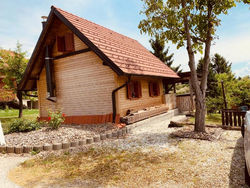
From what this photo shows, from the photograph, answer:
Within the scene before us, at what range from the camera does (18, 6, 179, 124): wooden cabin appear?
31.2ft

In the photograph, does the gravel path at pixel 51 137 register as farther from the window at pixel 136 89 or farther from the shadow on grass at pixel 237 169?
the shadow on grass at pixel 237 169

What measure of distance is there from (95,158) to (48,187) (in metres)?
1.77

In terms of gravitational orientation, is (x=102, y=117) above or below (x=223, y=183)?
above

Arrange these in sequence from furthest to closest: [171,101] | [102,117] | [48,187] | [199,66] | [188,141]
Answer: [199,66] < [171,101] < [102,117] < [188,141] < [48,187]

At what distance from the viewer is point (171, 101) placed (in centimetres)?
1498

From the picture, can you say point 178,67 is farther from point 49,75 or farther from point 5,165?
point 5,165

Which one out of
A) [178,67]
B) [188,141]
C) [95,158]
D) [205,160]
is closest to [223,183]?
A: [205,160]

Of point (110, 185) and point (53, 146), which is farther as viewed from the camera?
point (53, 146)

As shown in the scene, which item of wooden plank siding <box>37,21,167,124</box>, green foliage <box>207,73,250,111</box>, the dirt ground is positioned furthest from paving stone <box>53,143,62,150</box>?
green foliage <box>207,73,250,111</box>

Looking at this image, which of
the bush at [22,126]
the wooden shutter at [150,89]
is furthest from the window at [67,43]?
the wooden shutter at [150,89]

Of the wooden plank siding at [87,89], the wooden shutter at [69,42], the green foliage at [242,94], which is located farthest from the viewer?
the green foliage at [242,94]

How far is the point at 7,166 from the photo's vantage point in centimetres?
515

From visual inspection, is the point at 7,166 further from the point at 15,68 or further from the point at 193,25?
the point at 15,68

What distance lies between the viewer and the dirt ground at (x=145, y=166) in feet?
12.1
